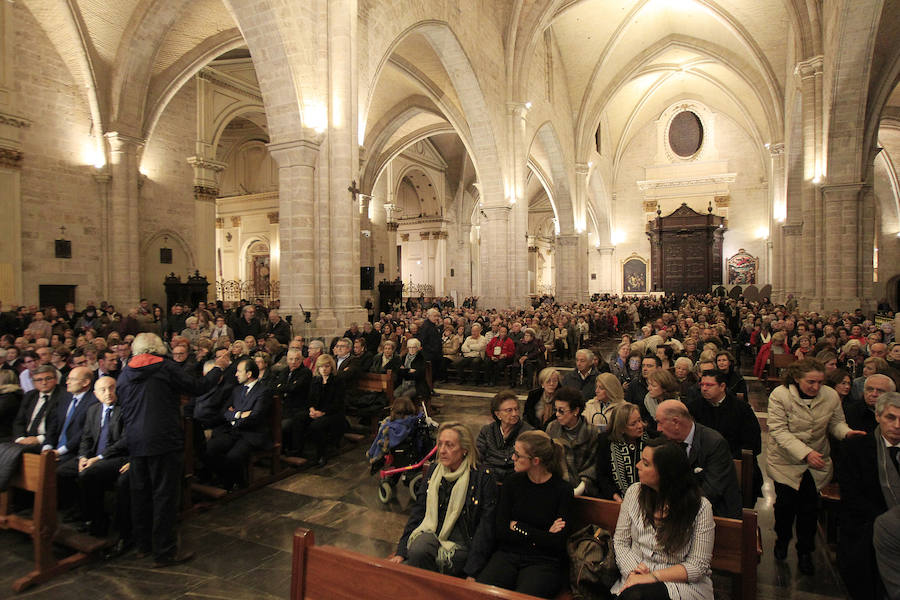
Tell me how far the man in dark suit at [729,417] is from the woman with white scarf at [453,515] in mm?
1889

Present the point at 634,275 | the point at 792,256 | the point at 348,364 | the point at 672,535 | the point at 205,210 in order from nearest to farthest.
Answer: the point at 672,535 < the point at 348,364 < the point at 205,210 < the point at 792,256 < the point at 634,275

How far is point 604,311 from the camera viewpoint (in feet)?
59.3

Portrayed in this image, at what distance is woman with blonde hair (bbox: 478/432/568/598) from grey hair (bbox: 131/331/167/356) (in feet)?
9.06

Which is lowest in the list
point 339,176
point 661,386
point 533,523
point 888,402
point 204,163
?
point 533,523

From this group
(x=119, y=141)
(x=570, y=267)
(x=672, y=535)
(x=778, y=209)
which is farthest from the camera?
(x=570, y=267)

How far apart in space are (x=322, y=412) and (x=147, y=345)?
2.39 meters

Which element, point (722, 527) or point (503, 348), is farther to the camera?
point (503, 348)

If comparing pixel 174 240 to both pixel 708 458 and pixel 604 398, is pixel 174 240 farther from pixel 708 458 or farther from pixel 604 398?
pixel 708 458

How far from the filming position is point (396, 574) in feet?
6.49

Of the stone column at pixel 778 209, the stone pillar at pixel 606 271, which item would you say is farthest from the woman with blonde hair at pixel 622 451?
the stone pillar at pixel 606 271

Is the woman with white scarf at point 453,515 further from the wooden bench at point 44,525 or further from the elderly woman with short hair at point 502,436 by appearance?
the wooden bench at point 44,525

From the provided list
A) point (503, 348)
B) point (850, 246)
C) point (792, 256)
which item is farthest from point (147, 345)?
point (792, 256)

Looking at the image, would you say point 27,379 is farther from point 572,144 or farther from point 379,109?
point 572,144

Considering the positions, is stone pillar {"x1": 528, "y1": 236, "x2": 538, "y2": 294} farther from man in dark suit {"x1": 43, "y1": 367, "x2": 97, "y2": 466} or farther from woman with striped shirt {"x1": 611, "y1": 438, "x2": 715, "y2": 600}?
woman with striped shirt {"x1": 611, "y1": 438, "x2": 715, "y2": 600}
